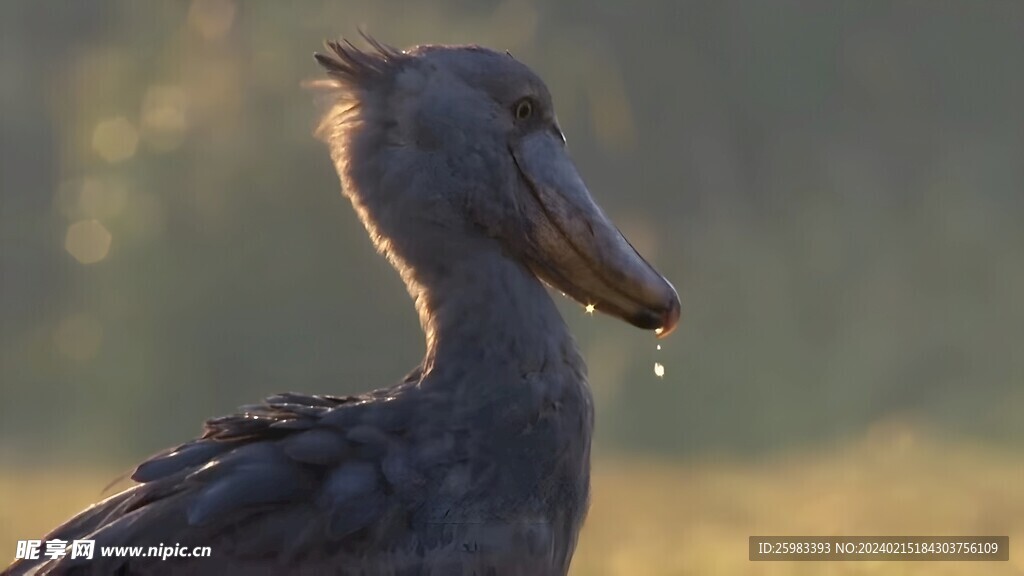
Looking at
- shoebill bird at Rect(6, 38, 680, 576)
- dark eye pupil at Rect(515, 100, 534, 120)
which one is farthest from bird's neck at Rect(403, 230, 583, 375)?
dark eye pupil at Rect(515, 100, 534, 120)

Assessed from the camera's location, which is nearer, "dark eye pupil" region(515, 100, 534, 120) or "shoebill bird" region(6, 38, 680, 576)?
"shoebill bird" region(6, 38, 680, 576)

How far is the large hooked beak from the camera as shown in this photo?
11.1 ft

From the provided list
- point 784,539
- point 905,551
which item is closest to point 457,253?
point 784,539

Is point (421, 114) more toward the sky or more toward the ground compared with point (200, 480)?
more toward the sky

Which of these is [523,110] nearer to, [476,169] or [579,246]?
[476,169]

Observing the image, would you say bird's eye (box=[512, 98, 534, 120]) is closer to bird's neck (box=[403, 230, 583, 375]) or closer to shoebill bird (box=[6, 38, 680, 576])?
shoebill bird (box=[6, 38, 680, 576])

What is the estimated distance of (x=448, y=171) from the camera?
328 centimetres

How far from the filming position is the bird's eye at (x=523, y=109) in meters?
3.40

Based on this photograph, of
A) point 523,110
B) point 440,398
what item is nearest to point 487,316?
point 440,398

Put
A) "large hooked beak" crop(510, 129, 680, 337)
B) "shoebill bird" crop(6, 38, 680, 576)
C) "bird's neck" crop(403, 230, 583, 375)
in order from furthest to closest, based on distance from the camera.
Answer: "large hooked beak" crop(510, 129, 680, 337) < "bird's neck" crop(403, 230, 583, 375) < "shoebill bird" crop(6, 38, 680, 576)

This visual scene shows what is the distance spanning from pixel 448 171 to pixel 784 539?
190 centimetres

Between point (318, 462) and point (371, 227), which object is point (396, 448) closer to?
point (318, 462)

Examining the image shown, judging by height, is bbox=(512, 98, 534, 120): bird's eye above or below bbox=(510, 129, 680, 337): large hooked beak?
above

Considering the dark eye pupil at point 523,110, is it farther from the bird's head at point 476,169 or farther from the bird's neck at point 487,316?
Answer: the bird's neck at point 487,316
